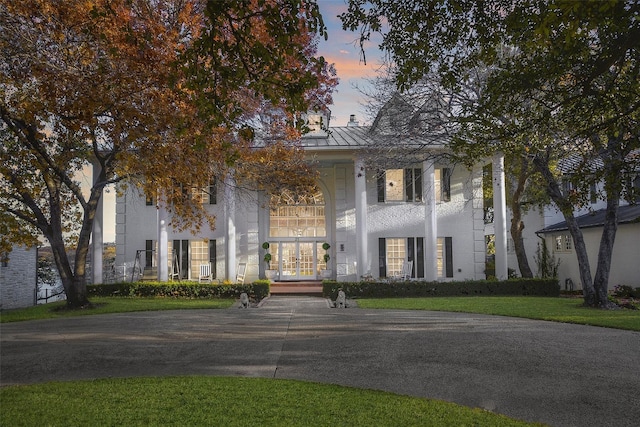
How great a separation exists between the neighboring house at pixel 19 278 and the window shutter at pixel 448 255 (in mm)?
18373

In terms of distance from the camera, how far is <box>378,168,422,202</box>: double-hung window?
2556 centimetres

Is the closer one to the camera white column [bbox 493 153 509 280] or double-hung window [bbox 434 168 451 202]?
white column [bbox 493 153 509 280]

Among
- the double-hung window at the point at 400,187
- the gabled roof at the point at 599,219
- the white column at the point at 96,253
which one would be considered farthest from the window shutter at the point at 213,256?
the gabled roof at the point at 599,219

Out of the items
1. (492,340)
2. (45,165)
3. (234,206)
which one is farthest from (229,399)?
(234,206)

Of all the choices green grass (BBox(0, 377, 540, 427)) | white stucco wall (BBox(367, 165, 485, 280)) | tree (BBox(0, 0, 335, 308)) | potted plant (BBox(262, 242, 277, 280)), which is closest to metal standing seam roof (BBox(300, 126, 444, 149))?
white stucco wall (BBox(367, 165, 485, 280))

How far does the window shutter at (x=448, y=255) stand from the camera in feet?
81.8

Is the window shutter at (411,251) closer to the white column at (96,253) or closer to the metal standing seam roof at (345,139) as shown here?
the metal standing seam roof at (345,139)

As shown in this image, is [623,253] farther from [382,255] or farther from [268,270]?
[268,270]

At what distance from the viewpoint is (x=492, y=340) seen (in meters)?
9.63

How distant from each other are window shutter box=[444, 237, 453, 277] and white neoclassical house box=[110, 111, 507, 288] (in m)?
0.05

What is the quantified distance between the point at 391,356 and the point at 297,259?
57.2 ft

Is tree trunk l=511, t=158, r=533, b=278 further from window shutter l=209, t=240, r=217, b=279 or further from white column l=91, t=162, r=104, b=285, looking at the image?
white column l=91, t=162, r=104, b=285

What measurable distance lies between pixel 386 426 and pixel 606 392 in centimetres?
306

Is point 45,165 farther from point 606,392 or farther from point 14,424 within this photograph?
point 606,392
